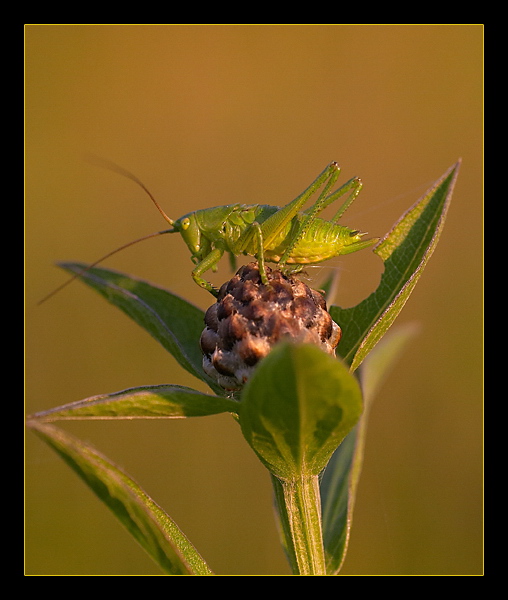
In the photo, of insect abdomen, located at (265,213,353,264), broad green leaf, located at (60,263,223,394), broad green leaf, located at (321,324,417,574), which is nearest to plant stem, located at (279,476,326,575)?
broad green leaf, located at (321,324,417,574)

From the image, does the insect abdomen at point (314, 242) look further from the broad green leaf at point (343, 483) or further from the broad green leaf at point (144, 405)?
the broad green leaf at point (144, 405)

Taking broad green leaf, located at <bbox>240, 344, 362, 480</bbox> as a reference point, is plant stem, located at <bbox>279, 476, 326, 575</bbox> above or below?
below

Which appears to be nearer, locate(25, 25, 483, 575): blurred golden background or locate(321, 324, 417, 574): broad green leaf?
locate(321, 324, 417, 574): broad green leaf

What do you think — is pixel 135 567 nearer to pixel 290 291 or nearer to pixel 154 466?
pixel 154 466

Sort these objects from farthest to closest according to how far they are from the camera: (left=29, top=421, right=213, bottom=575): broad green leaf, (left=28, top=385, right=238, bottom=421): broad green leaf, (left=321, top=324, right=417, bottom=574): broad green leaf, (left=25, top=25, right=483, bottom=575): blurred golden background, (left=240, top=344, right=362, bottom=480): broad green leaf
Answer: (left=25, top=25, right=483, bottom=575): blurred golden background → (left=321, top=324, right=417, bottom=574): broad green leaf → (left=29, top=421, right=213, bottom=575): broad green leaf → (left=28, top=385, right=238, bottom=421): broad green leaf → (left=240, top=344, right=362, bottom=480): broad green leaf

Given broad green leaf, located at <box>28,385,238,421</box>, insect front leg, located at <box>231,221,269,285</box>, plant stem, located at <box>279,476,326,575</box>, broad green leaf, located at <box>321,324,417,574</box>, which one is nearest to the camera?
broad green leaf, located at <box>28,385,238,421</box>

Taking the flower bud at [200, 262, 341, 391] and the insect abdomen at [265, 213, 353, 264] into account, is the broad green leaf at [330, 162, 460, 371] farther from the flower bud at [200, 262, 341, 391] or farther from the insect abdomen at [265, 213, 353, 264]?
the insect abdomen at [265, 213, 353, 264]

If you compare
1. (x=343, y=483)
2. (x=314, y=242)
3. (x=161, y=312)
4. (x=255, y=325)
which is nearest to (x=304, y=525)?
(x=343, y=483)
